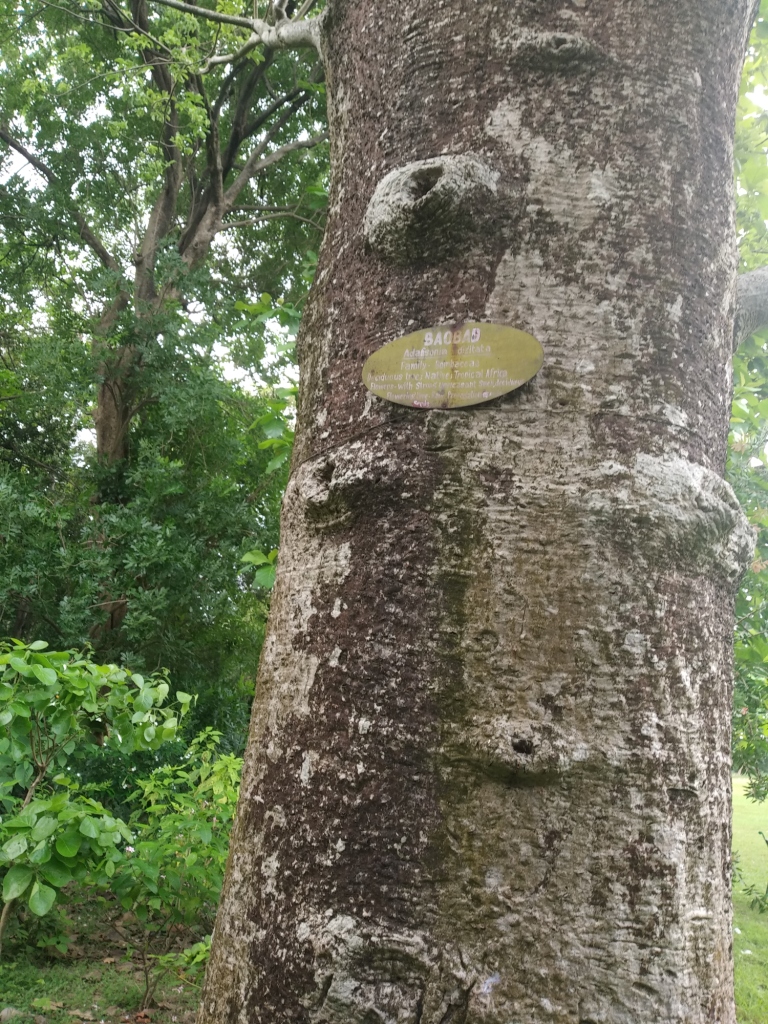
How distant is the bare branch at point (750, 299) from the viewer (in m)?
1.75

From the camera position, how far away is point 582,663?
3.53 feet

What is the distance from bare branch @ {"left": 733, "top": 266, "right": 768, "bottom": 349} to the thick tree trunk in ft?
1.19

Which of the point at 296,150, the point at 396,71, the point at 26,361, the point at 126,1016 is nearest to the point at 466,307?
the point at 396,71

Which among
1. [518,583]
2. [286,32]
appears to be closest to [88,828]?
[518,583]

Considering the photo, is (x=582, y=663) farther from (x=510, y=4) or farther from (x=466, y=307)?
(x=510, y=4)

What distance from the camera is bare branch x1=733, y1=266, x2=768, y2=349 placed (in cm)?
175

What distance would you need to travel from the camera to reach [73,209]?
7371 millimetres

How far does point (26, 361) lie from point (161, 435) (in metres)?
1.33

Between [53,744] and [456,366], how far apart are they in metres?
1.85

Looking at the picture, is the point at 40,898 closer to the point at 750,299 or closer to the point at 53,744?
the point at 53,744

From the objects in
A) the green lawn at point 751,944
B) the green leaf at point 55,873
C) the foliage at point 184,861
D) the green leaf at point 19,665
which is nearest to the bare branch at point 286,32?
the green leaf at point 19,665

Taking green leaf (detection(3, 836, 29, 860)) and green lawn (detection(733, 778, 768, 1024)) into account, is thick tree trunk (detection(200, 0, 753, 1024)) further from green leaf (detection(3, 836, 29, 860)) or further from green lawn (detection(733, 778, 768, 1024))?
green lawn (detection(733, 778, 768, 1024))

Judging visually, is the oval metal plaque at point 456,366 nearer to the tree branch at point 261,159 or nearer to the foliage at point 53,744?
the foliage at point 53,744

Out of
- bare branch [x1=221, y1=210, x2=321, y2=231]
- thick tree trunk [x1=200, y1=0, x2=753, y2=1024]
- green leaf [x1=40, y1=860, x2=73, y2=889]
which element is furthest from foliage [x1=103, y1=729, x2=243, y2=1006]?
bare branch [x1=221, y1=210, x2=321, y2=231]
